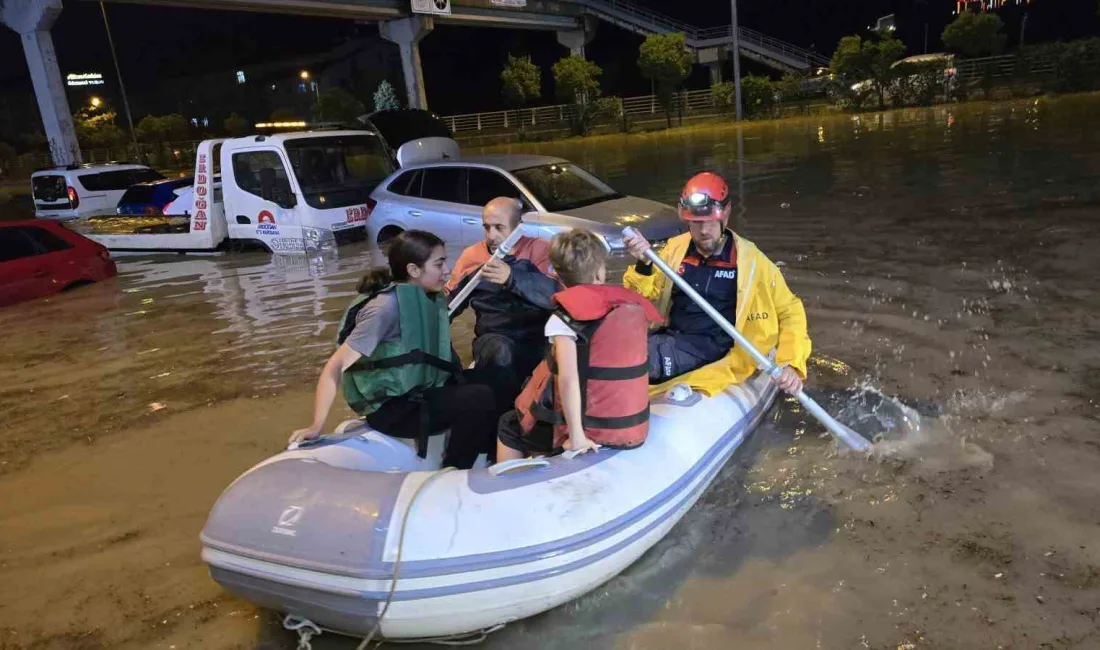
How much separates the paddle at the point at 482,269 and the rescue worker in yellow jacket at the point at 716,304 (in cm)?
70

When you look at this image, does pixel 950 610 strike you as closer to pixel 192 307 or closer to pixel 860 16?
pixel 192 307

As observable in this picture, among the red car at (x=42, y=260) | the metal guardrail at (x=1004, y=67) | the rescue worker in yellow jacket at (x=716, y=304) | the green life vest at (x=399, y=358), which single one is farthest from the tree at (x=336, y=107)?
the green life vest at (x=399, y=358)

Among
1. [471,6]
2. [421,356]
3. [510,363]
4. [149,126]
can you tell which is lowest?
[510,363]

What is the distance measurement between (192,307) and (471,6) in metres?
25.9

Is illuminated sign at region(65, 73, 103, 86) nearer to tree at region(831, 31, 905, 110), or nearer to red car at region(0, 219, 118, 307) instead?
Result: tree at region(831, 31, 905, 110)

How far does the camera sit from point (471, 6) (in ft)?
104

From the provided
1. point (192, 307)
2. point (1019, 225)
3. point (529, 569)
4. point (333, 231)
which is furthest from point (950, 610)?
point (333, 231)

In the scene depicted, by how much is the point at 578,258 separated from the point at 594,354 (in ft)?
1.33

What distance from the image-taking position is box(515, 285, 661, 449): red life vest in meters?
3.22

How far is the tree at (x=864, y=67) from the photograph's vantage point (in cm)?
3316

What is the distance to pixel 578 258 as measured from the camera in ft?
11.0

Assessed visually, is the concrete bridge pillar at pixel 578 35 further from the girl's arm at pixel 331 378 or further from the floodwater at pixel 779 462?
the girl's arm at pixel 331 378

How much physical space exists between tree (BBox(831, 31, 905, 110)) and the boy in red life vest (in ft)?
109

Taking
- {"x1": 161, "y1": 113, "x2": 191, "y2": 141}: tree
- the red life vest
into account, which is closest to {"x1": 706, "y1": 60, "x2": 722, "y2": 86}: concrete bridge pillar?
{"x1": 161, "y1": 113, "x2": 191, "y2": 141}: tree
